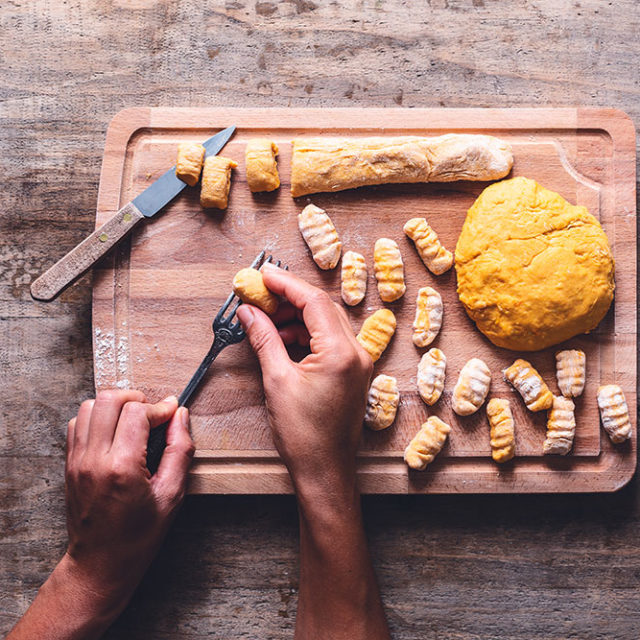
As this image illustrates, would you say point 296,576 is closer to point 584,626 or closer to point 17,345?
point 584,626

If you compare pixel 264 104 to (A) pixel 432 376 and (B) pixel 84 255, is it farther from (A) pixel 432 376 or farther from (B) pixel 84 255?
(A) pixel 432 376

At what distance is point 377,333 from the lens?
7.25 ft

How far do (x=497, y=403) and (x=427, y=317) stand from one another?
432 mm

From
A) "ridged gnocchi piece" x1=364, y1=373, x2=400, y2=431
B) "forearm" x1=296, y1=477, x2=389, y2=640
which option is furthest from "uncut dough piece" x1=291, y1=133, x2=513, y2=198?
"forearm" x1=296, y1=477, x2=389, y2=640

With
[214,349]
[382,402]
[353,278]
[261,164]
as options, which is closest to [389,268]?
[353,278]

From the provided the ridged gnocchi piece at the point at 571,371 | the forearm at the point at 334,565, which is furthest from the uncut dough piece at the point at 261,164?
the ridged gnocchi piece at the point at 571,371

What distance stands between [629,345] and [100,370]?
2.12 m

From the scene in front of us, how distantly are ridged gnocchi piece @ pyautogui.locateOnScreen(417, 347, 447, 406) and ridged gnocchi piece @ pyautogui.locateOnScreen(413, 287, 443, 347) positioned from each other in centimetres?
6

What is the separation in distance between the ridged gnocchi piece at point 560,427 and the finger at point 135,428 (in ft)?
5.00

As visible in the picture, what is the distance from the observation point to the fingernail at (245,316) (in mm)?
2117

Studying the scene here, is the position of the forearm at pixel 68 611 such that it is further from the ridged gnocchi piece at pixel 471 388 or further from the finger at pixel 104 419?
the ridged gnocchi piece at pixel 471 388

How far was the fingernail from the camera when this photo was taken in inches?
83.4

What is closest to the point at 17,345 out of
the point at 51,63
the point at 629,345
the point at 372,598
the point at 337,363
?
the point at 51,63

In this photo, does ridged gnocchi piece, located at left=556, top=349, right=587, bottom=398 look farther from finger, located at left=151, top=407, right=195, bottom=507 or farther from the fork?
finger, located at left=151, top=407, right=195, bottom=507
